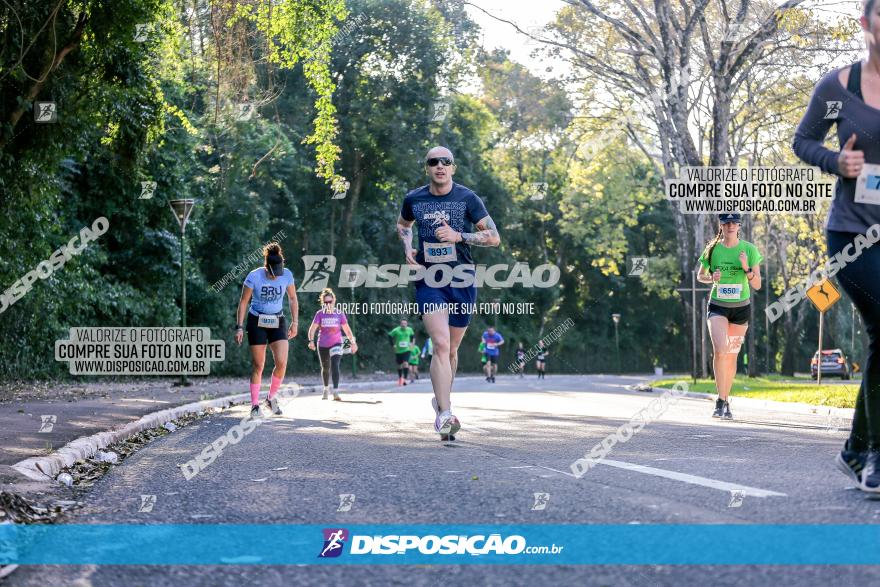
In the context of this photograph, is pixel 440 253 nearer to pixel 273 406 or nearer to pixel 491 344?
pixel 273 406

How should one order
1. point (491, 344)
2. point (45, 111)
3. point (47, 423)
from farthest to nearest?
point (491, 344), point (45, 111), point (47, 423)

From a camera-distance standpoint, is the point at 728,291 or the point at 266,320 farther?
the point at 266,320

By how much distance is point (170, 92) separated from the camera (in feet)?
97.2

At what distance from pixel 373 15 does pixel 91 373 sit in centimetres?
2338

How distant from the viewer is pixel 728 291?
40.0 ft

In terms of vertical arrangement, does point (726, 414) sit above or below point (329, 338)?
below

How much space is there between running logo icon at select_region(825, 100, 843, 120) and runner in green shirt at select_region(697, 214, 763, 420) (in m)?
6.52

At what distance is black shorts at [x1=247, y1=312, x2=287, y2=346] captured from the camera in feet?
45.4

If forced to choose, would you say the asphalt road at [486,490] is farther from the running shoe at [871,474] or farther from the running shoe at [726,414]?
the running shoe at [726,414]

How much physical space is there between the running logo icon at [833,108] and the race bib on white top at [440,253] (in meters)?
4.01

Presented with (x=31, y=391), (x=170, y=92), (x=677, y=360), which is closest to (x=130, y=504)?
(x=31, y=391)

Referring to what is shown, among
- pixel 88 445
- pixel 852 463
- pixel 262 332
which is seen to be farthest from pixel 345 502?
pixel 262 332

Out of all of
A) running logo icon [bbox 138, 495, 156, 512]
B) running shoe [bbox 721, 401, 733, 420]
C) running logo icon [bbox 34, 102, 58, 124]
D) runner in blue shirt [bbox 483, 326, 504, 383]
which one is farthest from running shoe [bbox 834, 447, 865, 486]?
runner in blue shirt [bbox 483, 326, 504, 383]

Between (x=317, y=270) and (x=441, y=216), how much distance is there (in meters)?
36.6
